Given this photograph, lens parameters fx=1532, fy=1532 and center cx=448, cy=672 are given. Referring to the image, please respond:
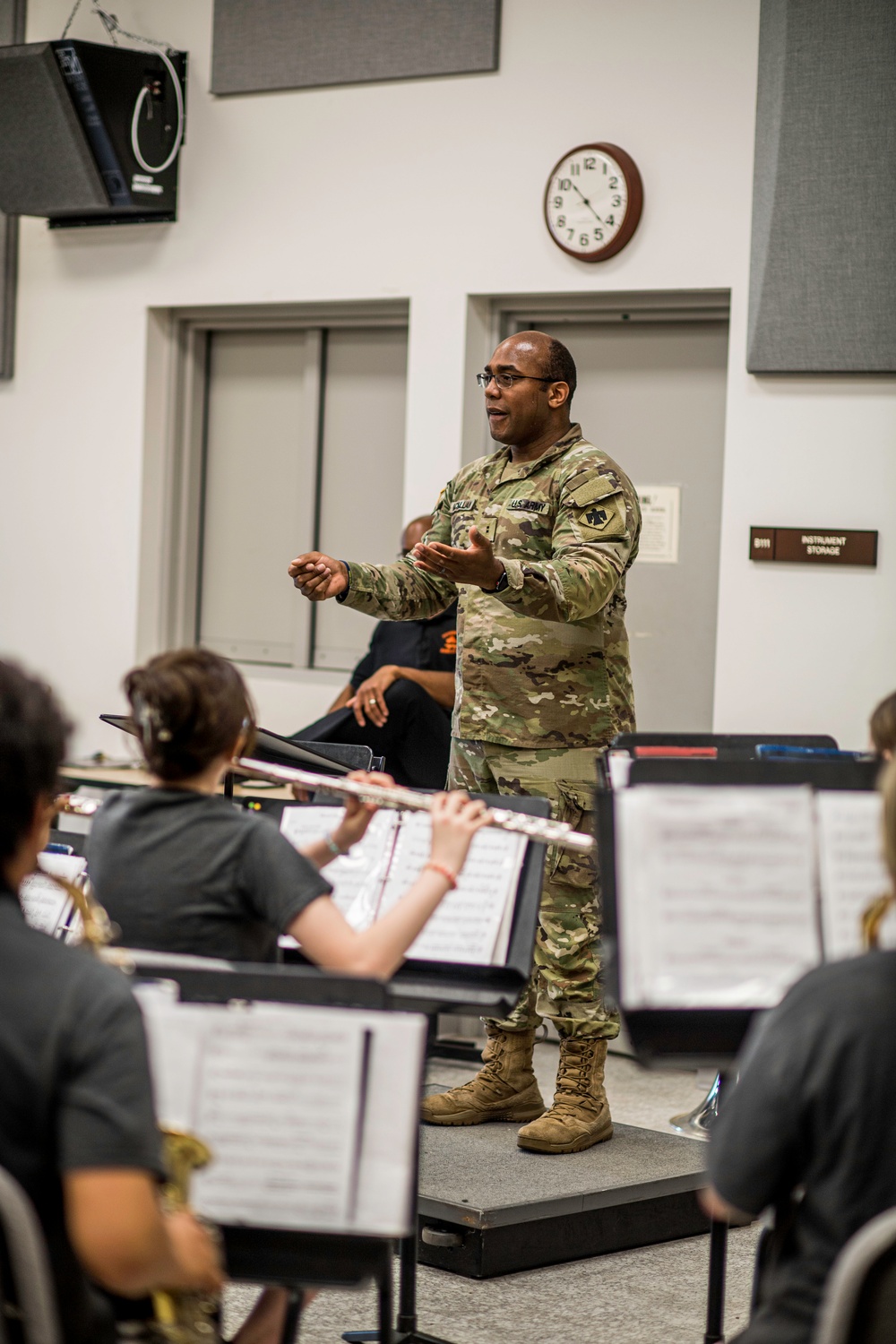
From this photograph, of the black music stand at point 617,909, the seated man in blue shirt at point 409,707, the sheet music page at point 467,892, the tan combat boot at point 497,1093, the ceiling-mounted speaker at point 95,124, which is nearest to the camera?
the black music stand at point 617,909

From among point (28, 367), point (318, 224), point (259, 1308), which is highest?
point (318, 224)

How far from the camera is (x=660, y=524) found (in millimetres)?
4895

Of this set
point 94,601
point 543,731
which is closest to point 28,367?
point 94,601

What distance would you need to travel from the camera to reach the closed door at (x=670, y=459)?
482 centimetres

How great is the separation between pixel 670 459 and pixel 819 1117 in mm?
3661

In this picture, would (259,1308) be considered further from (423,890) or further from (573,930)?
(573,930)

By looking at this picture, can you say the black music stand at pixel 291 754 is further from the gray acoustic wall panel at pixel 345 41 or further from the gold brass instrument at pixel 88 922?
the gray acoustic wall panel at pixel 345 41

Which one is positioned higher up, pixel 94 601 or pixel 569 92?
pixel 569 92

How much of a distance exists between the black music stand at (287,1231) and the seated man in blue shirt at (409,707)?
2.54m

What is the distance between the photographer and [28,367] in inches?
231

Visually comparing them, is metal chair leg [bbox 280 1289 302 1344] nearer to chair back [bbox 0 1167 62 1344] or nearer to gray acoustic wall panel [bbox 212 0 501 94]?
chair back [bbox 0 1167 62 1344]

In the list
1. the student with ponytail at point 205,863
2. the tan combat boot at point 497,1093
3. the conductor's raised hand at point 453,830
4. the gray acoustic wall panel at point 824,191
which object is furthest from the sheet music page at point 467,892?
the gray acoustic wall panel at point 824,191

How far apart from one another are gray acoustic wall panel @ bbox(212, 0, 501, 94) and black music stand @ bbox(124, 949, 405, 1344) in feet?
12.7

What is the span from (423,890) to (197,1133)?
0.51 meters
